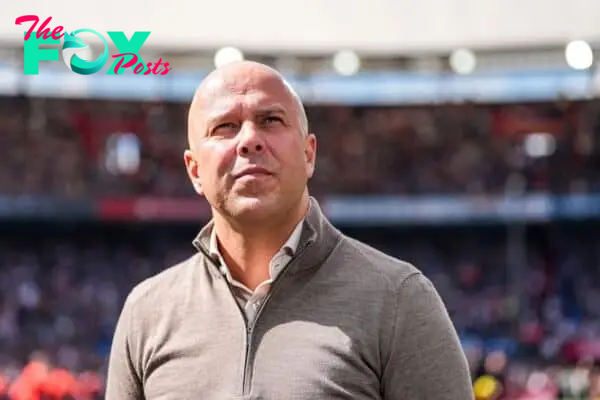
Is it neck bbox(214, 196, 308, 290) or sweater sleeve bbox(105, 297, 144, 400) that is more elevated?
neck bbox(214, 196, 308, 290)

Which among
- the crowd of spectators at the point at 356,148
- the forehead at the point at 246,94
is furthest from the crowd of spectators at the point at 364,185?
the forehead at the point at 246,94

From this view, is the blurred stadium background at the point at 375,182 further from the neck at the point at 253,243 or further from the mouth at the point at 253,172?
the mouth at the point at 253,172

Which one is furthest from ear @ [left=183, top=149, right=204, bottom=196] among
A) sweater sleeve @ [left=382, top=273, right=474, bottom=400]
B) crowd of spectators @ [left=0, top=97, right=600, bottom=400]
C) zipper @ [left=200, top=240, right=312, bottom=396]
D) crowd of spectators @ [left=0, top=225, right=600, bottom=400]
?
crowd of spectators @ [left=0, top=97, right=600, bottom=400]

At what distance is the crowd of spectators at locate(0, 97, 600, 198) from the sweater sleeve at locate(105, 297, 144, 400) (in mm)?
17782

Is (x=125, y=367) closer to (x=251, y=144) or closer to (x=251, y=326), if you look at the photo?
(x=251, y=326)

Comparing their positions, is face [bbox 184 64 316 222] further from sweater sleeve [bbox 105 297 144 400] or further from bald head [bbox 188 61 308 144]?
sweater sleeve [bbox 105 297 144 400]

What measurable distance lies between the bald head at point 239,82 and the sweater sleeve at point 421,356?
0.92ft

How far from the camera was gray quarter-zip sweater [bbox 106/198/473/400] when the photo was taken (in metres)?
1.42

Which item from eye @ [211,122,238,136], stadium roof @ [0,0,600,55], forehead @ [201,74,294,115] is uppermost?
stadium roof @ [0,0,600,55]

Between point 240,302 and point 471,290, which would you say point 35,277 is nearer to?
point 471,290

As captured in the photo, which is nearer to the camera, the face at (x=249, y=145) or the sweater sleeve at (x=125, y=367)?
the face at (x=249, y=145)

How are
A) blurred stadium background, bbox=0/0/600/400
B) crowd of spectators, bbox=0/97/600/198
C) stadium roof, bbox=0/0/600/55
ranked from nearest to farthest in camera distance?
stadium roof, bbox=0/0/600/55 < blurred stadium background, bbox=0/0/600/400 < crowd of spectators, bbox=0/97/600/198

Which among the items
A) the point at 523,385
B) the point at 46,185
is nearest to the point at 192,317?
the point at 523,385

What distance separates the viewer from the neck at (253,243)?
4.87ft
